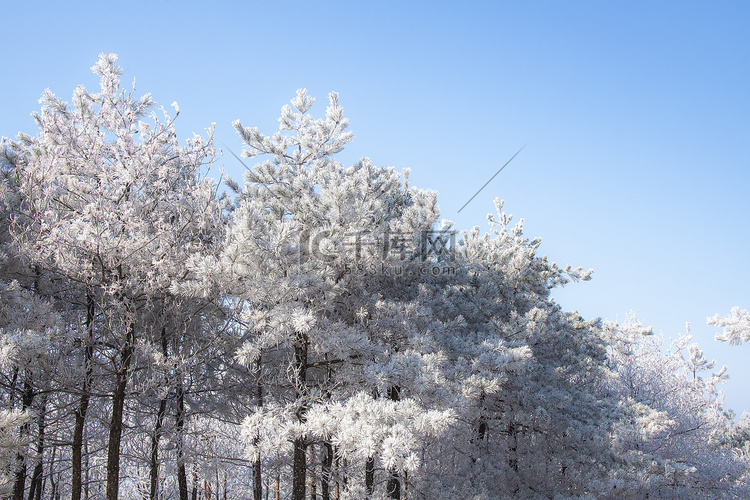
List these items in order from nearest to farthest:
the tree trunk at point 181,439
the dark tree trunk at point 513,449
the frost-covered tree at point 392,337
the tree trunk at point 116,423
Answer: the frost-covered tree at point 392,337 → the tree trunk at point 116,423 → the tree trunk at point 181,439 → the dark tree trunk at point 513,449

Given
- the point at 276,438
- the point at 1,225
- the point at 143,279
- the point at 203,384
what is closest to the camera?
the point at 276,438

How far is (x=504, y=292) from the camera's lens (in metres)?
12.3

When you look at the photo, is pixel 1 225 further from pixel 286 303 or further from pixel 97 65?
pixel 286 303

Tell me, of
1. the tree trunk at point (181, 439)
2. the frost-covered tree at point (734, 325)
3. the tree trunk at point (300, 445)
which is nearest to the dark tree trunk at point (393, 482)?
the tree trunk at point (300, 445)

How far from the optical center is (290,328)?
25.8ft

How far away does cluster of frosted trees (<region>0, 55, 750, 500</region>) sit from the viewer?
7762 millimetres

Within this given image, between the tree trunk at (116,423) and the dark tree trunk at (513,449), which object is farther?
the dark tree trunk at (513,449)

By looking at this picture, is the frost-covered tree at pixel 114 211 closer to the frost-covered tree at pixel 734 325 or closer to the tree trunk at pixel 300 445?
Result: the tree trunk at pixel 300 445

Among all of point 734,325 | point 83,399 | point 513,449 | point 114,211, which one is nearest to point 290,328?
point 114,211

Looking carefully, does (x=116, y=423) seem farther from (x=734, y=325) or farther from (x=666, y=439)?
(x=666, y=439)

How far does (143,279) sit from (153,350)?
124cm

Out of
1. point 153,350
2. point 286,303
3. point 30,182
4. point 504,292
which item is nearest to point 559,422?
point 504,292

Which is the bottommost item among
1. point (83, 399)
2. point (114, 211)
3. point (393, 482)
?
point (393, 482)

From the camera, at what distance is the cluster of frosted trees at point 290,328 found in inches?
306
